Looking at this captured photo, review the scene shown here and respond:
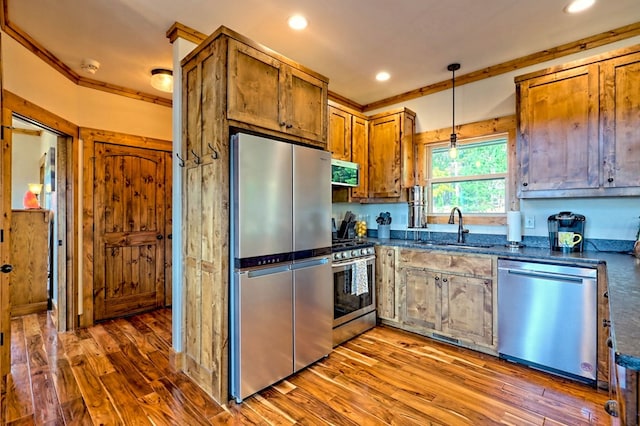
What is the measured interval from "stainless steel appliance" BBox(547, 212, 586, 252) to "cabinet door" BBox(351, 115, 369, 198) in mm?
1937

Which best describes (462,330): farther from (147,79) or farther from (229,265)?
(147,79)

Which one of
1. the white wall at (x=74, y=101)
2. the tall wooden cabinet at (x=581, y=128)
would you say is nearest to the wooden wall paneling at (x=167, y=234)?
the white wall at (x=74, y=101)

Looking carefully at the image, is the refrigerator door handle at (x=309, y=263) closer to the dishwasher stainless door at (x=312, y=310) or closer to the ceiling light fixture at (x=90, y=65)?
the dishwasher stainless door at (x=312, y=310)

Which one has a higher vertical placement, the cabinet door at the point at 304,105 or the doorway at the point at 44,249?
the cabinet door at the point at 304,105

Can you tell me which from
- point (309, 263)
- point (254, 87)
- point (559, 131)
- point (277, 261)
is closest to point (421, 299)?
point (309, 263)

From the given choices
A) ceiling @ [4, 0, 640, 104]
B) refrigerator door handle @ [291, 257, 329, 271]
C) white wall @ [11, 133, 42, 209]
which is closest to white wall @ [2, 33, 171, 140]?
ceiling @ [4, 0, 640, 104]

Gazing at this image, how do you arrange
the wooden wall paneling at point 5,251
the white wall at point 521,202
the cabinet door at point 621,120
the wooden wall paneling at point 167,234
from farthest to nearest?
1. the wooden wall paneling at point 167,234
2. the white wall at point 521,202
3. the cabinet door at point 621,120
4. the wooden wall paneling at point 5,251

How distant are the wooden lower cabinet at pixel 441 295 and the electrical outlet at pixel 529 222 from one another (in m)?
0.71

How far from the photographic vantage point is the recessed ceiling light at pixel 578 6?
2254 millimetres

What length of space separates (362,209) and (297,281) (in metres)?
2.17

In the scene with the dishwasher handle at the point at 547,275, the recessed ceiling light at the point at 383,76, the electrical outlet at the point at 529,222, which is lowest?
the dishwasher handle at the point at 547,275

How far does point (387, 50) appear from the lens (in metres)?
2.96

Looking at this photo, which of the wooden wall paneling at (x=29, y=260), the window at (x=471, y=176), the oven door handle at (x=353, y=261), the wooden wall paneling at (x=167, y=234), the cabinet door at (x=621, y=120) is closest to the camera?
the cabinet door at (x=621, y=120)

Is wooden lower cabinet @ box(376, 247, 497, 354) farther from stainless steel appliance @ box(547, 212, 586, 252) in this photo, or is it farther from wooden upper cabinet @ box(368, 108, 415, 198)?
wooden upper cabinet @ box(368, 108, 415, 198)
